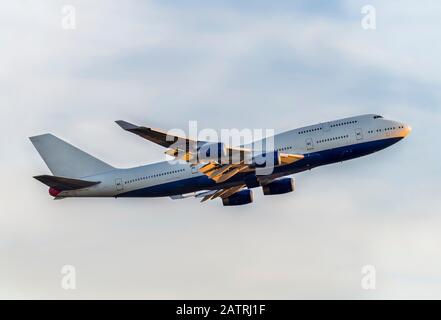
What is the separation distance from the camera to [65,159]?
7712cm

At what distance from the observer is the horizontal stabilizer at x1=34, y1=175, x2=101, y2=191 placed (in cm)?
7050

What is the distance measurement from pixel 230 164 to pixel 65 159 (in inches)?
626

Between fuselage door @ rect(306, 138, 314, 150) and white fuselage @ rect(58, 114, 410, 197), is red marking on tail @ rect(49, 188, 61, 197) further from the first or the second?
fuselage door @ rect(306, 138, 314, 150)

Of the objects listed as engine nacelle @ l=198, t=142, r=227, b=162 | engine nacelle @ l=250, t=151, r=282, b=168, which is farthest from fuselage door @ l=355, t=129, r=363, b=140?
engine nacelle @ l=198, t=142, r=227, b=162

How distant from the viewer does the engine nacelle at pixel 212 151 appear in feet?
217

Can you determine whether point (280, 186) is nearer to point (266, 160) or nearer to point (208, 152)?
point (266, 160)

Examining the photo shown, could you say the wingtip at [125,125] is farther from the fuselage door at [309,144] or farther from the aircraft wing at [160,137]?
the fuselage door at [309,144]

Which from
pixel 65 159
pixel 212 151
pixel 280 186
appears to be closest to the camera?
pixel 212 151

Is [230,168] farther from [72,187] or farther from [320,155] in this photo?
[72,187]

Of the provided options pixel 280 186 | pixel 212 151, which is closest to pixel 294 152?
pixel 212 151

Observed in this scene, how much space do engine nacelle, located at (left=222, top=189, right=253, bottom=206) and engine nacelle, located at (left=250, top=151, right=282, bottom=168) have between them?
34.4 ft

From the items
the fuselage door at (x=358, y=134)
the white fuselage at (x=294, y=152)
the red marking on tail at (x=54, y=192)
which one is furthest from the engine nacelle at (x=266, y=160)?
the red marking on tail at (x=54, y=192)
